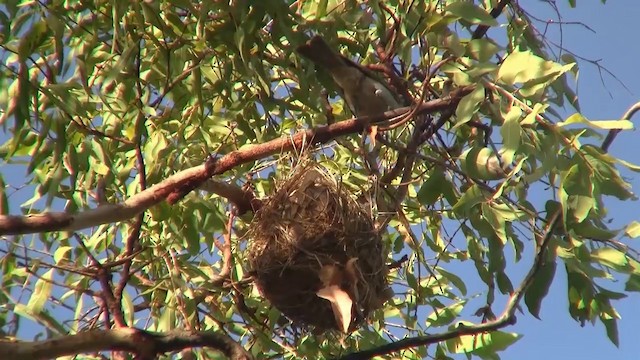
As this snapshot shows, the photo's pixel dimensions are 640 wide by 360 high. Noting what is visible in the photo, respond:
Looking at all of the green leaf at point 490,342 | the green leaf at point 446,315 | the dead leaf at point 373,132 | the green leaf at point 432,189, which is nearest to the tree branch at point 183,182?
the dead leaf at point 373,132

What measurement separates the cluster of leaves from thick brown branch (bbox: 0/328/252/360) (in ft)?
0.68

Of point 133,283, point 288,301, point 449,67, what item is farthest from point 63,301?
point 449,67

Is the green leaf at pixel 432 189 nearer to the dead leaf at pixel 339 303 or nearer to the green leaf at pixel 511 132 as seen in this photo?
the dead leaf at pixel 339 303

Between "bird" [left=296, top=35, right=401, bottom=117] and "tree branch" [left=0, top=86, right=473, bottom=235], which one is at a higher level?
"bird" [left=296, top=35, right=401, bottom=117]

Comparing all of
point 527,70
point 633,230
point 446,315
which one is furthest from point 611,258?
point 446,315

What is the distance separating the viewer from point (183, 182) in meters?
1.49

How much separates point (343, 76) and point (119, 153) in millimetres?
522

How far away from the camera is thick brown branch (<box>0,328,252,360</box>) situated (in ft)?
3.94

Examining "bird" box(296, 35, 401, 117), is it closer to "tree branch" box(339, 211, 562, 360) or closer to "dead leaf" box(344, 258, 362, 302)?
"dead leaf" box(344, 258, 362, 302)

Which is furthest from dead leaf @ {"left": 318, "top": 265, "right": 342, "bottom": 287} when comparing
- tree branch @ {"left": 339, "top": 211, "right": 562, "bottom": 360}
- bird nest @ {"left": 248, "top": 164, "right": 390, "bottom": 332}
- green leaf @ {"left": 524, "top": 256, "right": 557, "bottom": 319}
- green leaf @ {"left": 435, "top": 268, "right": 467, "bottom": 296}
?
green leaf @ {"left": 435, "top": 268, "right": 467, "bottom": 296}

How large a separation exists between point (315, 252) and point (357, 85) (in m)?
0.34

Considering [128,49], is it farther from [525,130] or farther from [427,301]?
[427,301]

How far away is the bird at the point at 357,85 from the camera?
5.16 feet

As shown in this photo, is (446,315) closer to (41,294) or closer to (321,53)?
(321,53)
